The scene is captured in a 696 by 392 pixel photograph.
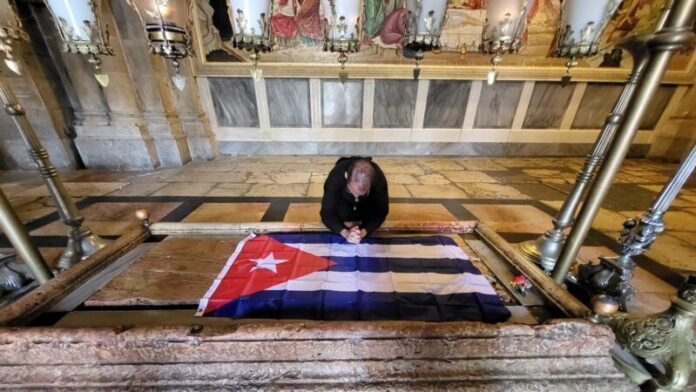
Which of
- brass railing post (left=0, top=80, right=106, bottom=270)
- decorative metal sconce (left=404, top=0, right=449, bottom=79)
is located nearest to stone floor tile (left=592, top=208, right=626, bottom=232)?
decorative metal sconce (left=404, top=0, right=449, bottom=79)

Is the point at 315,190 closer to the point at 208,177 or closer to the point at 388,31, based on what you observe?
the point at 208,177

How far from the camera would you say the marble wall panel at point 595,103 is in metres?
5.28

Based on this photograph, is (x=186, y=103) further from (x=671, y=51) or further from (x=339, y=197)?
(x=671, y=51)

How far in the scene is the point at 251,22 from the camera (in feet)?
5.75

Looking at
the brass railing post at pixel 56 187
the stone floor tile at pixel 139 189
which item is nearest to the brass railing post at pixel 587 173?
the brass railing post at pixel 56 187

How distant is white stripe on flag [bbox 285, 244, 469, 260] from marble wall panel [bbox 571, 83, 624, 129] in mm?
6026

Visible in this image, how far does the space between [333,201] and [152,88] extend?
14.4 ft

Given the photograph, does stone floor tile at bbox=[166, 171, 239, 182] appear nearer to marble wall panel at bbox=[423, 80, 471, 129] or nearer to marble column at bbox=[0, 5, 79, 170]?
marble column at bbox=[0, 5, 79, 170]

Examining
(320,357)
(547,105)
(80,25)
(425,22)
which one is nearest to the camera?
(320,357)

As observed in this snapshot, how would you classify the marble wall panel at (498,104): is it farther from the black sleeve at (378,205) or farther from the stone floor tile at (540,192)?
the black sleeve at (378,205)

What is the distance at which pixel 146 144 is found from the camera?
427 centimetres

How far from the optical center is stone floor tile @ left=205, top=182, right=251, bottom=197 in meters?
3.41

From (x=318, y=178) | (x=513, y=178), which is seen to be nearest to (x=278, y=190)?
(x=318, y=178)

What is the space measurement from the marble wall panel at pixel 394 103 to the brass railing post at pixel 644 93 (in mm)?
4561
